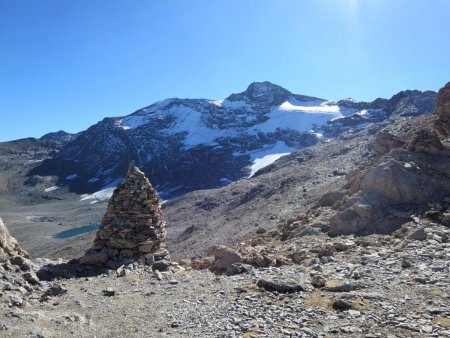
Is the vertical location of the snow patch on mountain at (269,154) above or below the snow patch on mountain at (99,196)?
above

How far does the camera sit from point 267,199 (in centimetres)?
6112

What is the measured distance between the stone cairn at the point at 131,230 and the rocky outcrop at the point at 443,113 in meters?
17.6

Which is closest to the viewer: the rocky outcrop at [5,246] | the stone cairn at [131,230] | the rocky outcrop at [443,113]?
the rocky outcrop at [5,246]

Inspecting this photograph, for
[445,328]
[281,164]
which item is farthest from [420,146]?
[281,164]

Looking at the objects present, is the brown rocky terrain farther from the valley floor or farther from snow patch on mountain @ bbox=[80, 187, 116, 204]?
snow patch on mountain @ bbox=[80, 187, 116, 204]

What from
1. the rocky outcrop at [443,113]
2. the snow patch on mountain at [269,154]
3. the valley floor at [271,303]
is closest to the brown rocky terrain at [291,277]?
the valley floor at [271,303]

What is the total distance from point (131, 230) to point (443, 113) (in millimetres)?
20310

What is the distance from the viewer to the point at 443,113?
26.3m

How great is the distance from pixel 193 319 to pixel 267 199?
51.8 m

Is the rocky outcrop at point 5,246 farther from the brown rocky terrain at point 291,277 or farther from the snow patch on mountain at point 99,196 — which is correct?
the snow patch on mountain at point 99,196

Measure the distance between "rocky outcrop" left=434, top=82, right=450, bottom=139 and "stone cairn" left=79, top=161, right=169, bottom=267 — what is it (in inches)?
691

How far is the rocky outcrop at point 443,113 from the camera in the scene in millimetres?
25344

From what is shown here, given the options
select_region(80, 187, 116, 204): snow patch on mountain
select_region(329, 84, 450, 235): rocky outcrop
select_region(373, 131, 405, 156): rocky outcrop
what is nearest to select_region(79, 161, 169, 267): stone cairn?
select_region(329, 84, 450, 235): rocky outcrop

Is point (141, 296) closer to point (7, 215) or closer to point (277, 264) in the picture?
point (277, 264)
